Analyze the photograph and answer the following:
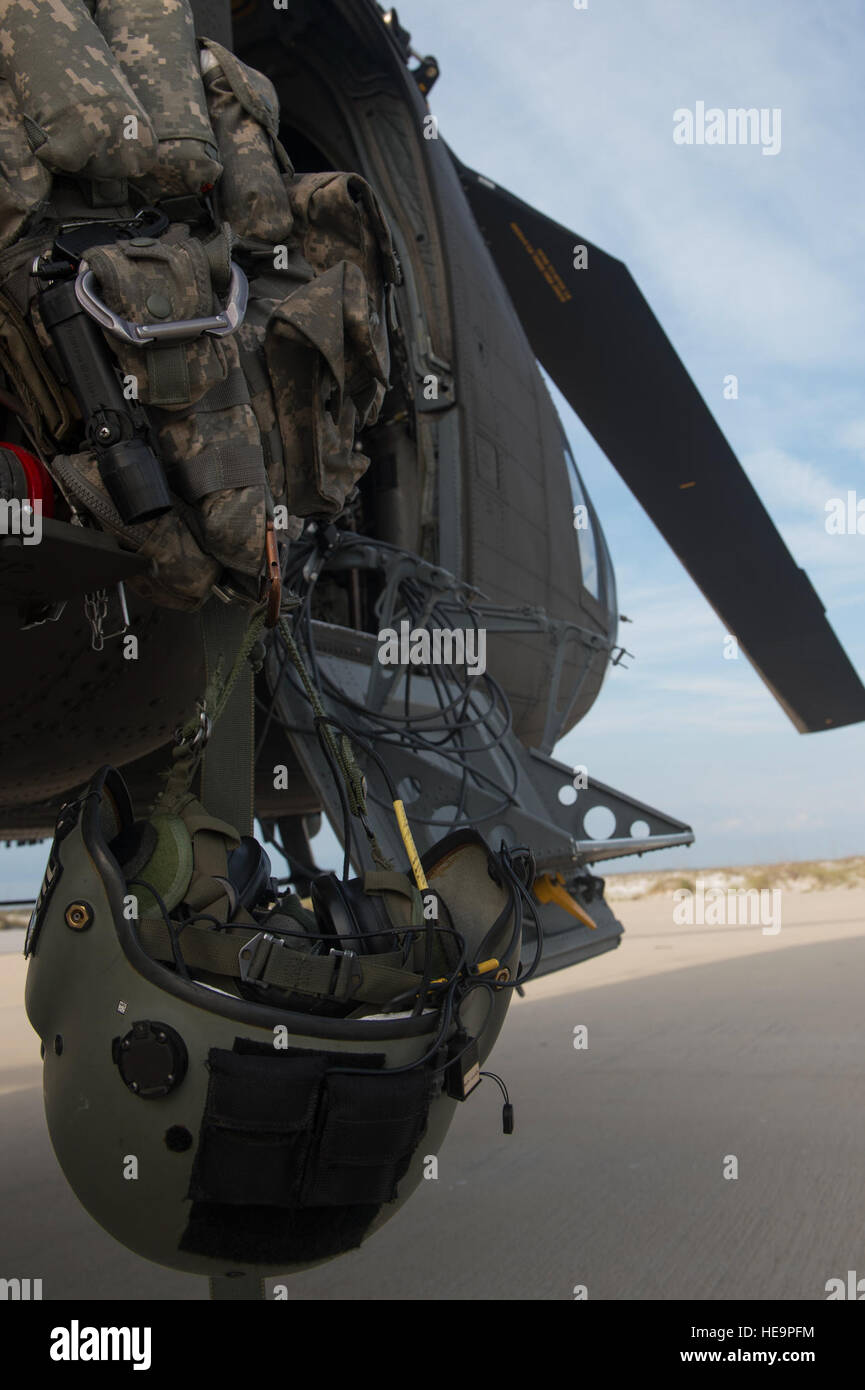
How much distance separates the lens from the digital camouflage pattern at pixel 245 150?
2.04 m

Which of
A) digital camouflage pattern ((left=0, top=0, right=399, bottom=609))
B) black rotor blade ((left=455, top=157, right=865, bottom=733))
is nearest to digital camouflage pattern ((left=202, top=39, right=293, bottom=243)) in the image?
digital camouflage pattern ((left=0, top=0, right=399, bottom=609))

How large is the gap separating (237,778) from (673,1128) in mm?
2467

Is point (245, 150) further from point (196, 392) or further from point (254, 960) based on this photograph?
point (254, 960)

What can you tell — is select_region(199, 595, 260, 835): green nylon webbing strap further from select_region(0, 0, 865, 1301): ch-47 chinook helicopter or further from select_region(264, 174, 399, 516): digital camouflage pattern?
select_region(264, 174, 399, 516): digital camouflage pattern

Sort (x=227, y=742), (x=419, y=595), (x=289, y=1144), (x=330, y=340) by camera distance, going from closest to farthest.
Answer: (x=289, y=1144) < (x=330, y=340) < (x=227, y=742) < (x=419, y=595)

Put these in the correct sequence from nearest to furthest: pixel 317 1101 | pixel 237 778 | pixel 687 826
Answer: pixel 317 1101 < pixel 237 778 < pixel 687 826

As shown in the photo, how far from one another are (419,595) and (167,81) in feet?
5.63

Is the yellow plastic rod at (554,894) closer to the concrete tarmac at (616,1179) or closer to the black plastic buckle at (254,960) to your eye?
the concrete tarmac at (616,1179)

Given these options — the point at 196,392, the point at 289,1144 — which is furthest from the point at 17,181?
the point at 289,1144

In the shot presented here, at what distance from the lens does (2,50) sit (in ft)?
5.94

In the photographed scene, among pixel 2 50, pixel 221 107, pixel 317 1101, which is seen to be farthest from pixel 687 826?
pixel 2 50

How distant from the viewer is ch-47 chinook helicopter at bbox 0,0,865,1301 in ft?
5.48

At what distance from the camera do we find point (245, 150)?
81.4 inches

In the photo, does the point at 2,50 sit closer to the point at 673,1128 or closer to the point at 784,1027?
the point at 673,1128
